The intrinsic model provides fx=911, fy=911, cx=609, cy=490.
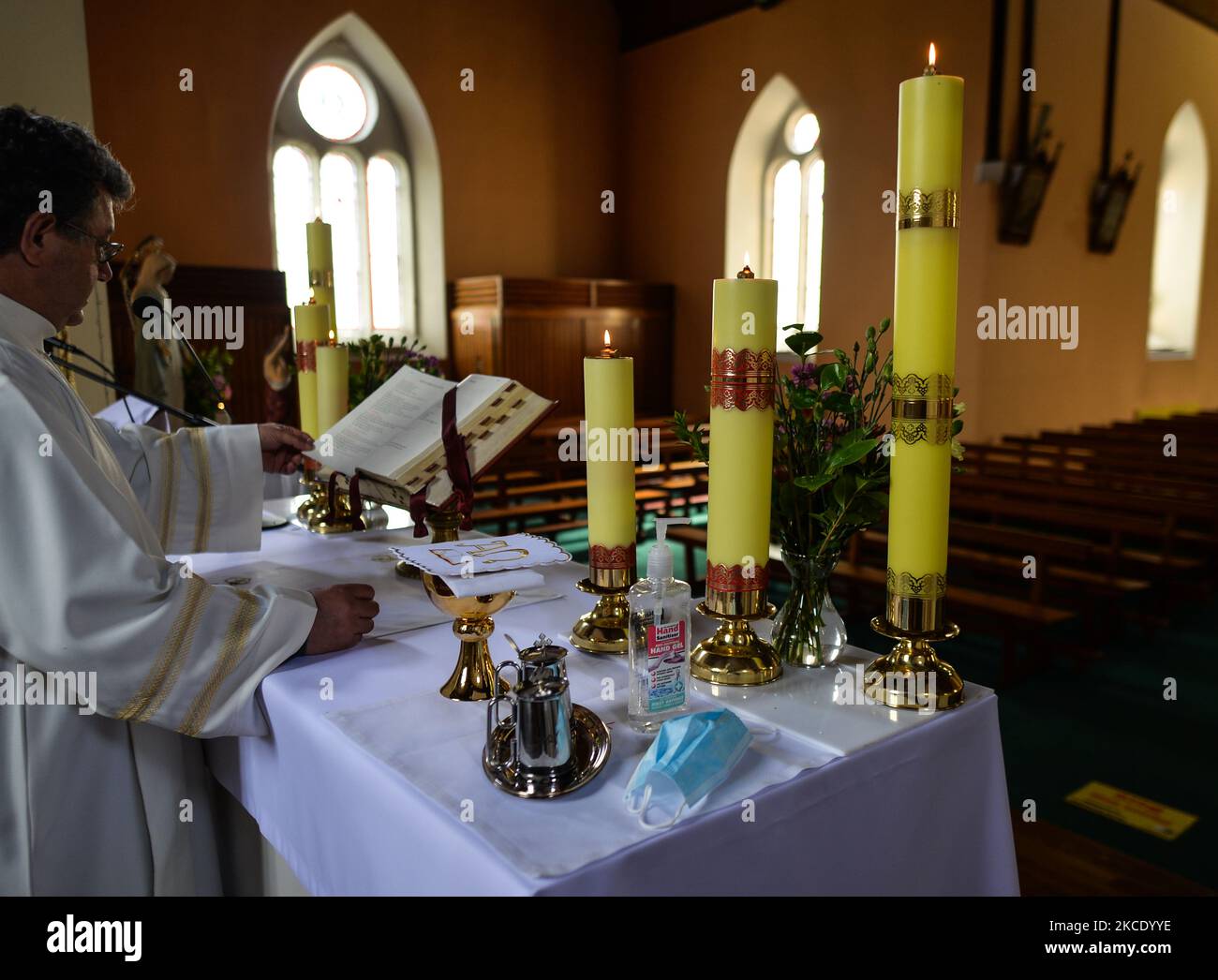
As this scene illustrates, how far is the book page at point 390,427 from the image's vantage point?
1.71 metres

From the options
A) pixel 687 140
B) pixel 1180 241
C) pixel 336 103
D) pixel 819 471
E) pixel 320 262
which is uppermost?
pixel 336 103

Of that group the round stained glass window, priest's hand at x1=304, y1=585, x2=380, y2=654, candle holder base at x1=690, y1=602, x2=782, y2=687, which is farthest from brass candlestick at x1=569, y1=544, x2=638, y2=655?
the round stained glass window

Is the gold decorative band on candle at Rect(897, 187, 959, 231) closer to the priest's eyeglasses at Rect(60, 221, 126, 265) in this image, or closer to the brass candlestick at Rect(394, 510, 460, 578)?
the brass candlestick at Rect(394, 510, 460, 578)

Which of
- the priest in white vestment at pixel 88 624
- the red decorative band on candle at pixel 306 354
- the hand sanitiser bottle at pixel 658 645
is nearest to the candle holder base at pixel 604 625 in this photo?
the hand sanitiser bottle at pixel 658 645

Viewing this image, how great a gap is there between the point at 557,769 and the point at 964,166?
9.13m

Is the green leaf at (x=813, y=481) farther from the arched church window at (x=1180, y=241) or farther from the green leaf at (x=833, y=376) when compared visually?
the arched church window at (x=1180, y=241)

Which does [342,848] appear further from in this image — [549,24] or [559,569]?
[549,24]

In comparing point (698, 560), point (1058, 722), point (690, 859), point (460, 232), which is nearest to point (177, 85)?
point (460, 232)

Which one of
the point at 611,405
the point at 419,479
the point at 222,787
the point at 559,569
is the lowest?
the point at 222,787

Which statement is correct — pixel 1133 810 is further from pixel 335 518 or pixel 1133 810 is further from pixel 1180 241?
pixel 1180 241

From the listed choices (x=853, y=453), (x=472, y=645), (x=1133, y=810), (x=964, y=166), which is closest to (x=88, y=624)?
(x=472, y=645)

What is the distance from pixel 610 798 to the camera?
101 cm

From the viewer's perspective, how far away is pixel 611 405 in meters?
1.40

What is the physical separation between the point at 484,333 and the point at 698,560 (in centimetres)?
457
